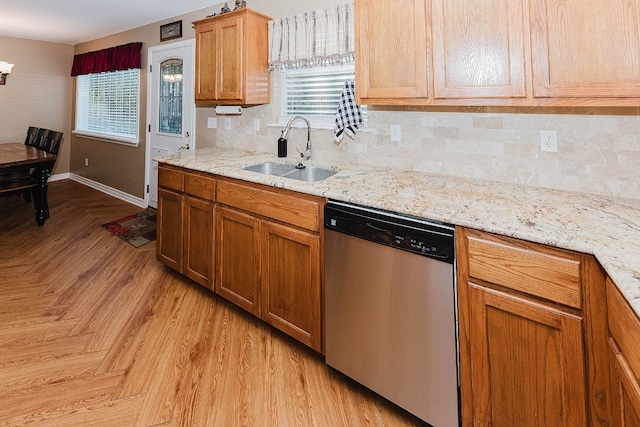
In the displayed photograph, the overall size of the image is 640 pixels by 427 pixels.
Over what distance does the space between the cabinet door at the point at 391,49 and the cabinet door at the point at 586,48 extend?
1.64 ft

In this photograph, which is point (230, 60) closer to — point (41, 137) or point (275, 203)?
point (275, 203)

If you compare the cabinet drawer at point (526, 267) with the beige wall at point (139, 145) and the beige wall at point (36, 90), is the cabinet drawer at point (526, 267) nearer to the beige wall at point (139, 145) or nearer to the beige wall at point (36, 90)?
the beige wall at point (139, 145)

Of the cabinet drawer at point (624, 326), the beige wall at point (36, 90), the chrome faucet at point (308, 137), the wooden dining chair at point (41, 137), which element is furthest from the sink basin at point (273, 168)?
the beige wall at point (36, 90)

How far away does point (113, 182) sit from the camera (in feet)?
17.9

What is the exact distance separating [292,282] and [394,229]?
0.73m

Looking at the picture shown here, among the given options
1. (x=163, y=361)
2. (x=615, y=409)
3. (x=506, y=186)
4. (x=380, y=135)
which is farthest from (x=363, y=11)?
(x=163, y=361)

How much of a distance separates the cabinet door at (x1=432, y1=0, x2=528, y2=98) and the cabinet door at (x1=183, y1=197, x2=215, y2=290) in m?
1.63

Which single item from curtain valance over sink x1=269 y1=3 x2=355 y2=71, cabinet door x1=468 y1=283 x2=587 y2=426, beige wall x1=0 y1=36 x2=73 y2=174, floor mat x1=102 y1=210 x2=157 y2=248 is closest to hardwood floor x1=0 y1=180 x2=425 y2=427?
cabinet door x1=468 y1=283 x2=587 y2=426

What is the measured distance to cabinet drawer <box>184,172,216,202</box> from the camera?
7.68 feet

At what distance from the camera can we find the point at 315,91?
2840 mm

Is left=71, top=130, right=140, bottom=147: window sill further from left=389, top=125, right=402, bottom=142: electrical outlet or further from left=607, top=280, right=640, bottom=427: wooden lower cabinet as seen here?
left=607, top=280, right=640, bottom=427: wooden lower cabinet

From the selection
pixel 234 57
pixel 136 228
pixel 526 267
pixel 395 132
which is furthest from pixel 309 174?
pixel 136 228

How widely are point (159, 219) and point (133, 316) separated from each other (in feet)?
2.75

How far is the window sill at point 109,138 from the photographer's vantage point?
16.1ft
